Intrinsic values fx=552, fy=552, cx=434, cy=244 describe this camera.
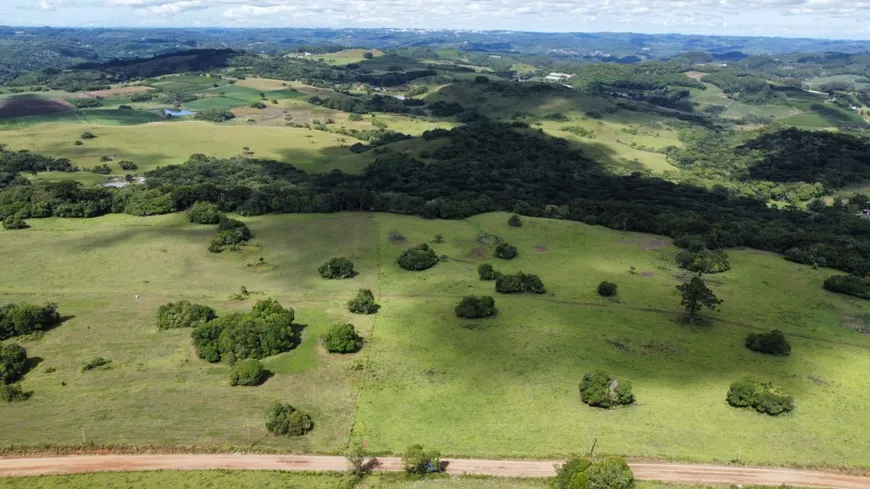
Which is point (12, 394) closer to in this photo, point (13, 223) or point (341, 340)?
point (341, 340)

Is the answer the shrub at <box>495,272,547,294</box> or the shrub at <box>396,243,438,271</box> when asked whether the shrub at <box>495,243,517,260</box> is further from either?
the shrub at <box>495,272,547,294</box>

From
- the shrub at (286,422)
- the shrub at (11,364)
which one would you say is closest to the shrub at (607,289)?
the shrub at (286,422)

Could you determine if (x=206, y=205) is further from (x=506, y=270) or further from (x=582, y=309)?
(x=582, y=309)

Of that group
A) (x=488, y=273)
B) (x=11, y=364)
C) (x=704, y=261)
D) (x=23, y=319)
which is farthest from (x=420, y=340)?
(x=704, y=261)

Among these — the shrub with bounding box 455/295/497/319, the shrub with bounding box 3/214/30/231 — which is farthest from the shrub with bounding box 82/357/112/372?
the shrub with bounding box 3/214/30/231

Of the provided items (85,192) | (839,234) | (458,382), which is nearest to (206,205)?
(85,192)
